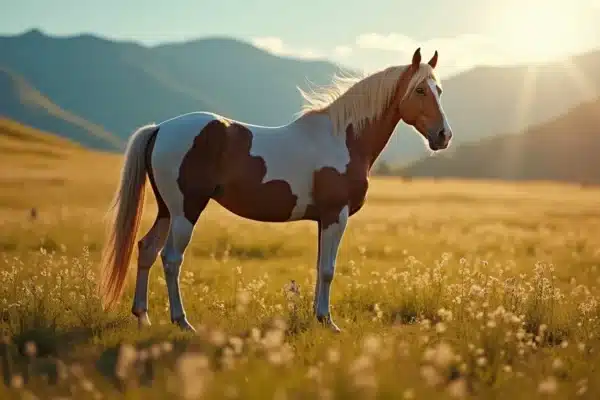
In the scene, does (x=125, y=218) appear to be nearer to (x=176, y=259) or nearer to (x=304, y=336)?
(x=176, y=259)

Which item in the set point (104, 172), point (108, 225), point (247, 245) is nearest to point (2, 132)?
point (104, 172)

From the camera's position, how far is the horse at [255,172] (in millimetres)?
6621

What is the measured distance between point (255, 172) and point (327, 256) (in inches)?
52.2

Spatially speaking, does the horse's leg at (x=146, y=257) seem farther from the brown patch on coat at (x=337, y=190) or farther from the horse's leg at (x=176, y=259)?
the brown patch on coat at (x=337, y=190)

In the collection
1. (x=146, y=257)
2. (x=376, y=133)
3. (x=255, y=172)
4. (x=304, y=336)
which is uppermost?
(x=376, y=133)

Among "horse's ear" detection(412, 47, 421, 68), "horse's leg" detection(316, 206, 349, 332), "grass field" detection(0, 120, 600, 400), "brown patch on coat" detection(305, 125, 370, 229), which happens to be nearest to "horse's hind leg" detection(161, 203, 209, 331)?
"grass field" detection(0, 120, 600, 400)

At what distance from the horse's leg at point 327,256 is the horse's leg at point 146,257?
1.96 metres

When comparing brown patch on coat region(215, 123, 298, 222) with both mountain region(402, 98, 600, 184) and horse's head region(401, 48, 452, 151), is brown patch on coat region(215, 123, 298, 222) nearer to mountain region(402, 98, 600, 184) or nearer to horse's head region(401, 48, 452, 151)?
horse's head region(401, 48, 452, 151)

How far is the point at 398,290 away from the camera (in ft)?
28.0

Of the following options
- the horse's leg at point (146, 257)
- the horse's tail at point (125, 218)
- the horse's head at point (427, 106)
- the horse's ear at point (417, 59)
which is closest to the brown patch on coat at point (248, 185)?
the horse's leg at point (146, 257)

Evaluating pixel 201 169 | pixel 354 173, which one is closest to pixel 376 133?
pixel 354 173

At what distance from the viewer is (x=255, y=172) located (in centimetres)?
672

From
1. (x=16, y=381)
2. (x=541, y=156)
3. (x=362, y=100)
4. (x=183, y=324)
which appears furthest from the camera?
(x=541, y=156)

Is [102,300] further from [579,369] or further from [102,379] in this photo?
[579,369]
